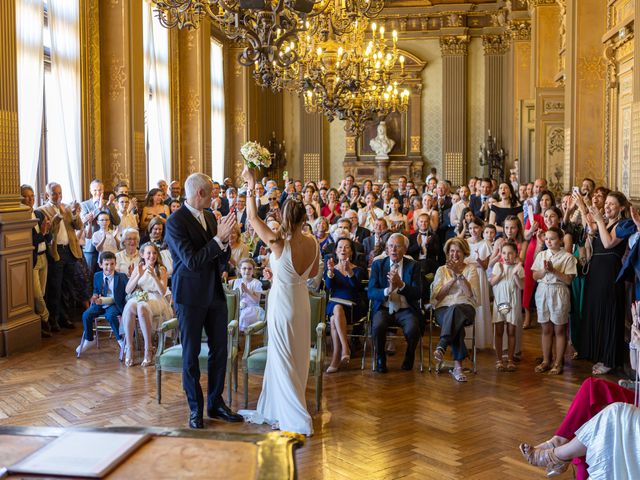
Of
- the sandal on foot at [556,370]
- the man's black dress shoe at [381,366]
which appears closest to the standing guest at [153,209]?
the man's black dress shoe at [381,366]

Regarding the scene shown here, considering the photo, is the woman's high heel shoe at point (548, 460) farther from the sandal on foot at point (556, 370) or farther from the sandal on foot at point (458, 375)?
the sandal on foot at point (556, 370)

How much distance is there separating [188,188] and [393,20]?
669 inches

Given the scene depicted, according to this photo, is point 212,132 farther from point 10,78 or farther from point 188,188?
point 188,188

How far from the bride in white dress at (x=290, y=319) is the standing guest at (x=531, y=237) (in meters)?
3.62

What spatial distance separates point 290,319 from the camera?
477cm

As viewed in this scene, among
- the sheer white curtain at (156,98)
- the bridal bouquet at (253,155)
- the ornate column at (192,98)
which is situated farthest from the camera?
the ornate column at (192,98)

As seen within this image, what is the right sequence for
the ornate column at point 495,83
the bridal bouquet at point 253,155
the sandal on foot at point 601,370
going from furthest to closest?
1. the ornate column at point 495,83
2. the bridal bouquet at point 253,155
3. the sandal on foot at point 601,370

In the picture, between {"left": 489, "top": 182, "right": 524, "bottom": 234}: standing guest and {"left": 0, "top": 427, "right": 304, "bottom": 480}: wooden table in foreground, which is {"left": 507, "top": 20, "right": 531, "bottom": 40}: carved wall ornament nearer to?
{"left": 489, "top": 182, "right": 524, "bottom": 234}: standing guest

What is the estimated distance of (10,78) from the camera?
7.34m

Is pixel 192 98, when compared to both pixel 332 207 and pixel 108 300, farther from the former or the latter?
pixel 108 300

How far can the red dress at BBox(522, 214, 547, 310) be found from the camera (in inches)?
306

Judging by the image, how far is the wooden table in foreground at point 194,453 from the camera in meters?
1.58

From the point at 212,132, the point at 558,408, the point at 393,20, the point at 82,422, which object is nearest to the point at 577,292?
the point at 558,408

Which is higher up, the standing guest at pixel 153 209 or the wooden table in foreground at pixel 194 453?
the standing guest at pixel 153 209
